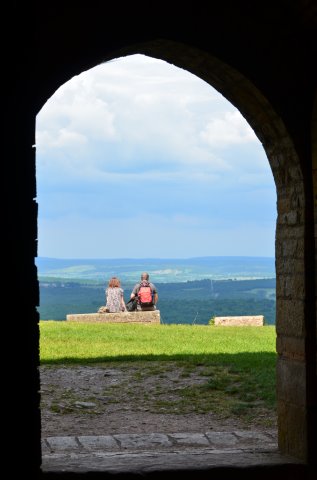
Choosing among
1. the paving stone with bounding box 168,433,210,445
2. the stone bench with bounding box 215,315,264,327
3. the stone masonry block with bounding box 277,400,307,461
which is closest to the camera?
the stone masonry block with bounding box 277,400,307,461

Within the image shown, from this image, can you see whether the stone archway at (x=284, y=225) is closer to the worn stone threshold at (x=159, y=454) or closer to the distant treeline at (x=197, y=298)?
the worn stone threshold at (x=159, y=454)

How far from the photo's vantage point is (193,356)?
1149 centimetres

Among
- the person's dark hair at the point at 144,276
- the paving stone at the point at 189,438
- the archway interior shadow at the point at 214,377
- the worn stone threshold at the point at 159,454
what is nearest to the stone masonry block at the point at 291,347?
the worn stone threshold at the point at 159,454

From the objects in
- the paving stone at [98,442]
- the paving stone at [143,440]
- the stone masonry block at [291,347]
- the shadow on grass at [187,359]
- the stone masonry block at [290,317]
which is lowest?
the paving stone at [98,442]

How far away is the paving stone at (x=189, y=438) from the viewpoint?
22.8ft

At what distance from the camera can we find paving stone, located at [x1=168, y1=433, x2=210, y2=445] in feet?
22.8

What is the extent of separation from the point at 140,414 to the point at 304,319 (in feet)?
10.7

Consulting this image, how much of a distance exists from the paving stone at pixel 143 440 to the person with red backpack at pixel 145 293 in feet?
35.1

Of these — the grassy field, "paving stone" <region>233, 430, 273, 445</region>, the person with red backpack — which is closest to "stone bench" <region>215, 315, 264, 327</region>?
the person with red backpack

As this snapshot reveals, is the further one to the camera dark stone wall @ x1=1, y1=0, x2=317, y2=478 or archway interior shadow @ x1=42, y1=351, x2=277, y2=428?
archway interior shadow @ x1=42, y1=351, x2=277, y2=428

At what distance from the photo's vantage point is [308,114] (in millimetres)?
5793

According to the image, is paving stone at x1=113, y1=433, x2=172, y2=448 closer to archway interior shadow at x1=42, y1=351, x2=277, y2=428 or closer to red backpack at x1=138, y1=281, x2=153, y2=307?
archway interior shadow at x1=42, y1=351, x2=277, y2=428

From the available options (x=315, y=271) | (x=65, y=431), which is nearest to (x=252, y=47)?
(x=315, y=271)

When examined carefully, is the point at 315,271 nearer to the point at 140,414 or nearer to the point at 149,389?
the point at 140,414
